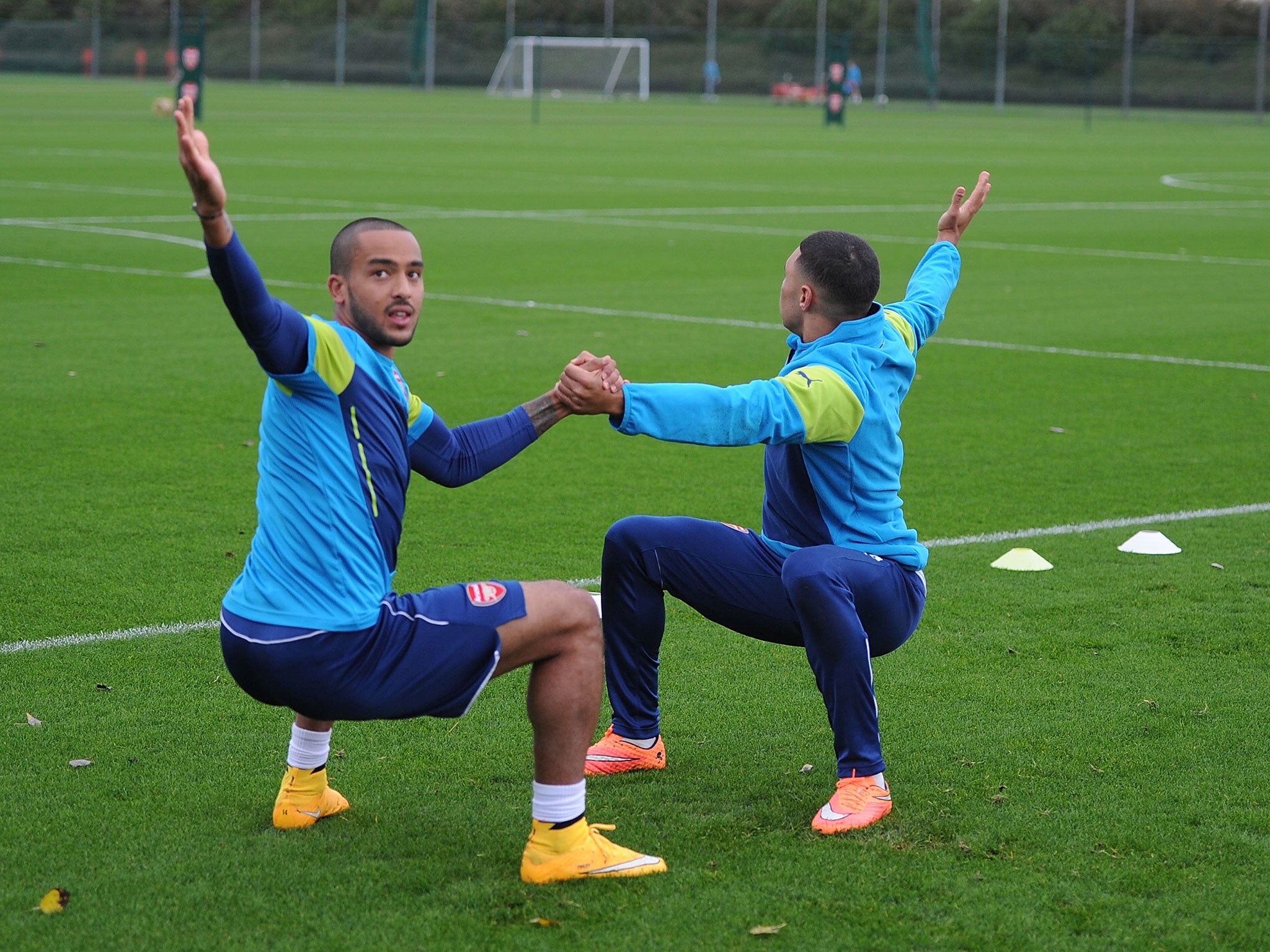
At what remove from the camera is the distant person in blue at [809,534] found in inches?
172

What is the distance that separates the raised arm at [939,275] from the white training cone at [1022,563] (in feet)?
6.11

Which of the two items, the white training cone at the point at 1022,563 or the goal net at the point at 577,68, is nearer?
the white training cone at the point at 1022,563

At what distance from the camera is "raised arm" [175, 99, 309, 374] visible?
12.1 ft

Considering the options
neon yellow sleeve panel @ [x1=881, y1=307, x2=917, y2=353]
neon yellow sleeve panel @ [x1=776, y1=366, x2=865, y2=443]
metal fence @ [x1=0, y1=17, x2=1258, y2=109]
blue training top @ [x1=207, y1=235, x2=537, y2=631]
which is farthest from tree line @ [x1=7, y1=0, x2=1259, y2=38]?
blue training top @ [x1=207, y1=235, x2=537, y2=631]

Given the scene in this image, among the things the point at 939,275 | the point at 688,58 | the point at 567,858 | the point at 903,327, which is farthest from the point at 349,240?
the point at 688,58

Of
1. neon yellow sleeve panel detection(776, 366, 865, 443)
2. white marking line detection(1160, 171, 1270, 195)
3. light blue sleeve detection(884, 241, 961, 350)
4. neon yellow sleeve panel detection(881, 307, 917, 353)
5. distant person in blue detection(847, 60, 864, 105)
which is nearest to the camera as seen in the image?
neon yellow sleeve panel detection(776, 366, 865, 443)

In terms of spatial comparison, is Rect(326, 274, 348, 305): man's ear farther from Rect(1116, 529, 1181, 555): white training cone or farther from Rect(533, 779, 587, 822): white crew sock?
Rect(1116, 529, 1181, 555): white training cone

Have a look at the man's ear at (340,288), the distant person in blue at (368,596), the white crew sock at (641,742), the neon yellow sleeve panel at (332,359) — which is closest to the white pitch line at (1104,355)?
the white crew sock at (641,742)

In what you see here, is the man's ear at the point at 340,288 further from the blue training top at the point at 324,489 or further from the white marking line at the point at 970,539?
the white marking line at the point at 970,539

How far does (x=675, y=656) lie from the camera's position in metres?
6.09

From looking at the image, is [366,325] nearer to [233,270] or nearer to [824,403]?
[233,270]

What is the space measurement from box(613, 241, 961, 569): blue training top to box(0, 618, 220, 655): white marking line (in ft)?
7.46

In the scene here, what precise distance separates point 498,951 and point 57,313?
11124 mm

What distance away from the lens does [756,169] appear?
33.8 meters
